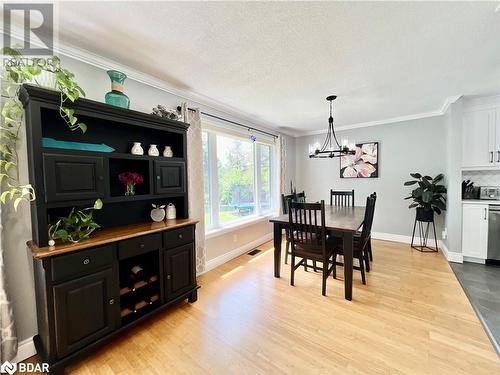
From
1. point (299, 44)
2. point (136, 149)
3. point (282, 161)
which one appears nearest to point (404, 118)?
point (282, 161)

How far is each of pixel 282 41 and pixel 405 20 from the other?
0.86 metres

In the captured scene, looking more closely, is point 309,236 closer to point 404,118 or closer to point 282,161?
point 282,161

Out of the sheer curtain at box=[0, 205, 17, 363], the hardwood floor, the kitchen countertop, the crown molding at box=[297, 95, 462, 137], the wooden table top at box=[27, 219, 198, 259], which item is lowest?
the hardwood floor

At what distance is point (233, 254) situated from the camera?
3580 millimetres

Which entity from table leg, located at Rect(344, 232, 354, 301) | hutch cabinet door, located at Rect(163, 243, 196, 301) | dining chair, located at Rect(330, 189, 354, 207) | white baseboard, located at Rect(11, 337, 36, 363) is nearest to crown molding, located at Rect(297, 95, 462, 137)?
dining chair, located at Rect(330, 189, 354, 207)

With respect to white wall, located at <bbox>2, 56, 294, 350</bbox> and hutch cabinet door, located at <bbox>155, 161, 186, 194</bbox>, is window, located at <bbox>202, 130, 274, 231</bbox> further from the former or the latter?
white wall, located at <bbox>2, 56, 294, 350</bbox>

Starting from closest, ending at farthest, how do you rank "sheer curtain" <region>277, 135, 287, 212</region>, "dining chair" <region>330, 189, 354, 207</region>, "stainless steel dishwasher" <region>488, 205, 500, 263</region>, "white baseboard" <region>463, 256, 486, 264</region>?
"stainless steel dishwasher" <region>488, 205, 500, 263</region>, "white baseboard" <region>463, 256, 486, 264</region>, "dining chair" <region>330, 189, 354, 207</region>, "sheer curtain" <region>277, 135, 287, 212</region>

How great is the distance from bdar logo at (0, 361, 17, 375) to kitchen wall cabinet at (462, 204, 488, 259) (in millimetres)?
5189

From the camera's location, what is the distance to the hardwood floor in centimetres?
153

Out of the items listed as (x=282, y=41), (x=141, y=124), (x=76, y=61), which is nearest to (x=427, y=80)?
(x=282, y=41)

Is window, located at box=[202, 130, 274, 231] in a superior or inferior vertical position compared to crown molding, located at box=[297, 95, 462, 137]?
inferior

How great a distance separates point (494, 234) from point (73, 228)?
16.6 feet

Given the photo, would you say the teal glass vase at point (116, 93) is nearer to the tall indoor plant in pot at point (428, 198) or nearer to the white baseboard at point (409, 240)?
the tall indoor plant in pot at point (428, 198)

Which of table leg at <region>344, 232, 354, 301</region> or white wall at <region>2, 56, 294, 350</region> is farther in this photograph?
table leg at <region>344, 232, 354, 301</region>
